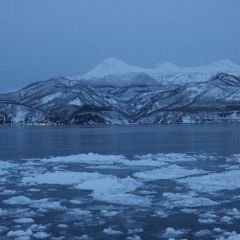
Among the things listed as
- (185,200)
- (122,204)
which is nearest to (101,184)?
(122,204)

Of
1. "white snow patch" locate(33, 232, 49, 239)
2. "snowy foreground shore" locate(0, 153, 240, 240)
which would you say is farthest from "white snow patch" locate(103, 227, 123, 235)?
"white snow patch" locate(33, 232, 49, 239)

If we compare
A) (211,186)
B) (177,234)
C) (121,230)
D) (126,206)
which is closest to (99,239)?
(121,230)

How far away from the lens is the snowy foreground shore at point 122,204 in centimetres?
1446

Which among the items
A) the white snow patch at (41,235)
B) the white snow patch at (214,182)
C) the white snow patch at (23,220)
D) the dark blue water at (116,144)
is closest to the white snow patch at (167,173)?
the white snow patch at (214,182)

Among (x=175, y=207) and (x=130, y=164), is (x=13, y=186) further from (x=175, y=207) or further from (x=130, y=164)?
(x=130, y=164)

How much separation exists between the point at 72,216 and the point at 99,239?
9.74ft

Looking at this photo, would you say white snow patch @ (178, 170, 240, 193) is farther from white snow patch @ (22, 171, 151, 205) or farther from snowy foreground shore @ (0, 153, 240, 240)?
white snow patch @ (22, 171, 151, 205)

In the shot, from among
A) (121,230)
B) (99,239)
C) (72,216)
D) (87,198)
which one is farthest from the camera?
(87,198)

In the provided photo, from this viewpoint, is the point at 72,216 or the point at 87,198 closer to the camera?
the point at 72,216

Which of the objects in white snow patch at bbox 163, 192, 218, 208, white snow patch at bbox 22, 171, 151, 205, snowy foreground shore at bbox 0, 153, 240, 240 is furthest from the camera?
white snow patch at bbox 22, 171, 151, 205

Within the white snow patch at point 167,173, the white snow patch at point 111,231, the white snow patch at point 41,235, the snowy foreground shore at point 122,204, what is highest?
the white snow patch at point 167,173

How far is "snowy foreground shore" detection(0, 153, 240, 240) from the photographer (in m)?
14.5

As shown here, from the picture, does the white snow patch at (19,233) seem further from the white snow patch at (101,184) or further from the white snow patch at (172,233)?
the white snow patch at (101,184)

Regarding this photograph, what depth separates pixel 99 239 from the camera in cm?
1366
